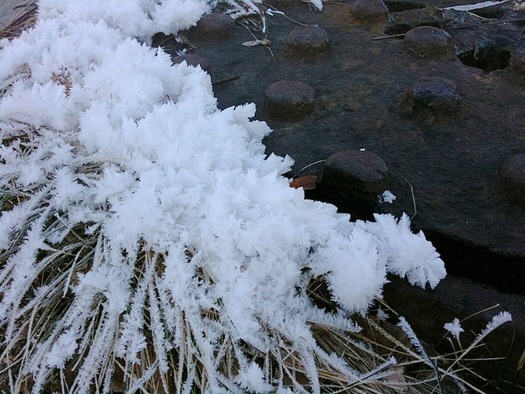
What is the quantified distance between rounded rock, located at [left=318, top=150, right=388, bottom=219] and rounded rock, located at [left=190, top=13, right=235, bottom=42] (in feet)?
3.23

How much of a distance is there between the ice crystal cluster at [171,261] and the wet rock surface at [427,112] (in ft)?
0.36

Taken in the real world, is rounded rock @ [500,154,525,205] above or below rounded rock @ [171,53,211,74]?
below

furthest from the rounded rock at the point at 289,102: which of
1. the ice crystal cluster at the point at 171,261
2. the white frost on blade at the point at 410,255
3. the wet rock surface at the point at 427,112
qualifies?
the white frost on blade at the point at 410,255

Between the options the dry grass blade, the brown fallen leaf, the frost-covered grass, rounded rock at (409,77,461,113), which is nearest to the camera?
the frost-covered grass

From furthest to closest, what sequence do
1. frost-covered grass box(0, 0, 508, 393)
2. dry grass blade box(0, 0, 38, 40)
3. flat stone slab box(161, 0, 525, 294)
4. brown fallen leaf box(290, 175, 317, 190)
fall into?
dry grass blade box(0, 0, 38, 40)
brown fallen leaf box(290, 175, 317, 190)
flat stone slab box(161, 0, 525, 294)
frost-covered grass box(0, 0, 508, 393)

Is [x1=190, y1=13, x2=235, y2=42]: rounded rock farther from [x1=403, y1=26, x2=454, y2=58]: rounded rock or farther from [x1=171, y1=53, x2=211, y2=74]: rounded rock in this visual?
[x1=403, y1=26, x2=454, y2=58]: rounded rock

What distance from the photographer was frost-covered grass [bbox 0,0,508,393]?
1.02 metres

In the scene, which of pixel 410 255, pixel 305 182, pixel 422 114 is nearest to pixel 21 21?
pixel 305 182

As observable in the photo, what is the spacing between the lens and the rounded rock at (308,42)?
71.1 inches

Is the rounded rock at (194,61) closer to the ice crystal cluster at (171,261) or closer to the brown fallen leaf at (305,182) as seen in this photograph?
the ice crystal cluster at (171,261)

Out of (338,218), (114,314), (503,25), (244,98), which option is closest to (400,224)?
(338,218)

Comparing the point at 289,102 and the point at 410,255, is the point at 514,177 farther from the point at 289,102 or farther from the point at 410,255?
the point at 289,102

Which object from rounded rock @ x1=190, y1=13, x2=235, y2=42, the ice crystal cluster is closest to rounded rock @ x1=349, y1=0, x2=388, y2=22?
rounded rock @ x1=190, y1=13, x2=235, y2=42

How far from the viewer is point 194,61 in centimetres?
176
